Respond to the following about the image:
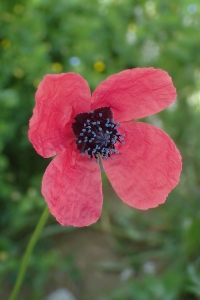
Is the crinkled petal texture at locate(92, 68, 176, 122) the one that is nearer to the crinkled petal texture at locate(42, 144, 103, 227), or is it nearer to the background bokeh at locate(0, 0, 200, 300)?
the crinkled petal texture at locate(42, 144, 103, 227)

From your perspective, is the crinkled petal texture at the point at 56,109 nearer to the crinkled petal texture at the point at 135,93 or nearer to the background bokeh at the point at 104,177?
the crinkled petal texture at the point at 135,93

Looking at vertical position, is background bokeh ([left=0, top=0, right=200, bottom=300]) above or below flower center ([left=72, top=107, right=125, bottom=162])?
below

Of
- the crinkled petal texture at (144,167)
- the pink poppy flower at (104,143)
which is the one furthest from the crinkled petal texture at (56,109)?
the crinkled petal texture at (144,167)

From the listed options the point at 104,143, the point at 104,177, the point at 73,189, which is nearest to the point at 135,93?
the point at 104,143

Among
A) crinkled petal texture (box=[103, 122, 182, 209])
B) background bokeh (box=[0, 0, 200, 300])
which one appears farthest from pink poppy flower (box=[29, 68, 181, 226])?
background bokeh (box=[0, 0, 200, 300])

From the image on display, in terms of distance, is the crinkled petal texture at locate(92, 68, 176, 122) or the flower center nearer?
the crinkled petal texture at locate(92, 68, 176, 122)

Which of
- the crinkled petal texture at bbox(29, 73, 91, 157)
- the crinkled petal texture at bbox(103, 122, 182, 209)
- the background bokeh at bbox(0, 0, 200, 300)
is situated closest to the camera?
the crinkled petal texture at bbox(29, 73, 91, 157)

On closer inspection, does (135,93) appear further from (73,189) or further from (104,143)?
(73,189)
